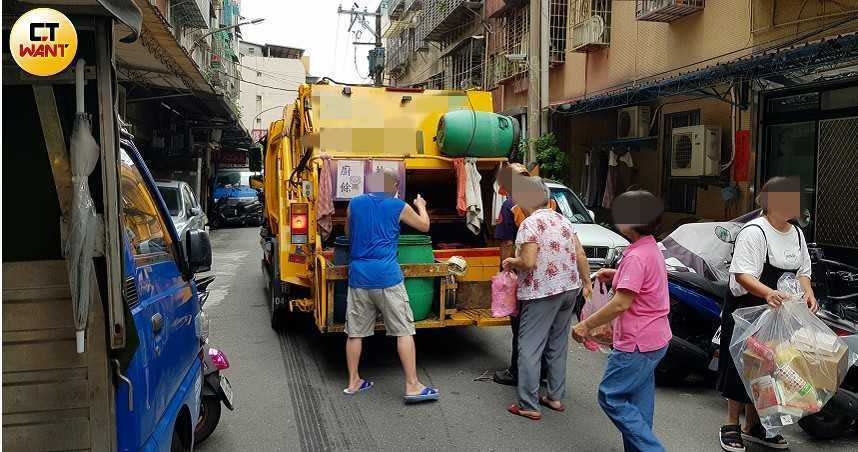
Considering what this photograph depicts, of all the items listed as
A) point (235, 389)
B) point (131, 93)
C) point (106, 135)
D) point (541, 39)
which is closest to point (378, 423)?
point (235, 389)

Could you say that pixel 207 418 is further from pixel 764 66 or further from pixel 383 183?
pixel 764 66

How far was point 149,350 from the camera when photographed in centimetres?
265

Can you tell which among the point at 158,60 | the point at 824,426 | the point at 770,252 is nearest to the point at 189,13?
the point at 158,60

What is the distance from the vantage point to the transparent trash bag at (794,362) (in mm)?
3848

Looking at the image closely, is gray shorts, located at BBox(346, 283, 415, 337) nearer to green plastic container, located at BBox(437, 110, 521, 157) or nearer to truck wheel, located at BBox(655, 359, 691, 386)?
green plastic container, located at BBox(437, 110, 521, 157)

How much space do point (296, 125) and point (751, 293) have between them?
16.4ft

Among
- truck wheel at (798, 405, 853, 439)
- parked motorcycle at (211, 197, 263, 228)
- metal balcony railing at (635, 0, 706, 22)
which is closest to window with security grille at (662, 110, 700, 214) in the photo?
metal balcony railing at (635, 0, 706, 22)

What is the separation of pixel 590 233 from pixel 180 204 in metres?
6.92

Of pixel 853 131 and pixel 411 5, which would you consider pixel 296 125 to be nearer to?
pixel 853 131

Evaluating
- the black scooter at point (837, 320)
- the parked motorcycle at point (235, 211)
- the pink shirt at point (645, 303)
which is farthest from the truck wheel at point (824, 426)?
the parked motorcycle at point (235, 211)

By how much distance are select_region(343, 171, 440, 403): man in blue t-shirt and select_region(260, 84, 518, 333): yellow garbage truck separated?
0.41m

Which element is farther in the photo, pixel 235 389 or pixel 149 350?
pixel 235 389

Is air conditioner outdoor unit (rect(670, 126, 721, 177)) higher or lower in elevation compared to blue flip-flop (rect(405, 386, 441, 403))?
higher

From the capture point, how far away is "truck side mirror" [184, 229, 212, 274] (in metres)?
3.62
